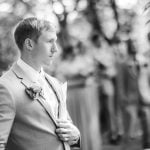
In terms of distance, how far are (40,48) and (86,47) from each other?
28.9 ft

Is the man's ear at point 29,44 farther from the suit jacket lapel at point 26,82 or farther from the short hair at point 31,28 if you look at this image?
the suit jacket lapel at point 26,82

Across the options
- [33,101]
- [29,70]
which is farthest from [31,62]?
[33,101]

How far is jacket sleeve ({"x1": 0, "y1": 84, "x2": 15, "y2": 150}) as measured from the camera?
3.17 metres

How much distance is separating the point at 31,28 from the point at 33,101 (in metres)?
0.50

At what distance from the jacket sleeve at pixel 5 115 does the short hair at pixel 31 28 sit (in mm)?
441

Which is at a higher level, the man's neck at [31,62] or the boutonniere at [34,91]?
the man's neck at [31,62]

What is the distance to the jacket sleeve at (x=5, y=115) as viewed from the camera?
3.17 m

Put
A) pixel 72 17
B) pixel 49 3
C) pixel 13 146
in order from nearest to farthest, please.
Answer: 1. pixel 13 146
2. pixel 49 3
3. pixel 72 17

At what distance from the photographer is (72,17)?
11.4 meters

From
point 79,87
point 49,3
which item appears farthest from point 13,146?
point 49,3

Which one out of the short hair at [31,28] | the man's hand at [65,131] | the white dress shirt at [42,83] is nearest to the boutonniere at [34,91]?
the white dress shirt at [42,83]

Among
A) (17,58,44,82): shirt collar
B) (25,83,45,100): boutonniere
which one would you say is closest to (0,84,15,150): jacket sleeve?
(25,83,45,100): boutonniere

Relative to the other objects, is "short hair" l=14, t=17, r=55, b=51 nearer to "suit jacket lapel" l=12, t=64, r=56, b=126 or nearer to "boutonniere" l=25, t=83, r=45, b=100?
"suit jacket lapel" l=12, t=64, r=56, b=126

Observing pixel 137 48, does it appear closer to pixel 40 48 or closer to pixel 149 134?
pixel 149 134
